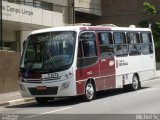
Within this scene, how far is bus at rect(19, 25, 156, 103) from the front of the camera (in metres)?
17.4

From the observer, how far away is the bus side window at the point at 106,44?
19.6 metres

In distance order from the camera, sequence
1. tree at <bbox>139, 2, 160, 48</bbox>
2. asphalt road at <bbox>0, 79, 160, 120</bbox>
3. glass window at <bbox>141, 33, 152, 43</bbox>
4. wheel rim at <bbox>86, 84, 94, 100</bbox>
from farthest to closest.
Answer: tree at <bbox>139, 2, 160, 48</bbox>
glass window at <bbox>141, 33, 152, 43</bbox>
wheel rim at <bbox>86, 84, 94, 100</bbox>
asphalt road at <bbox>0, 79, 160, 120</bbox>

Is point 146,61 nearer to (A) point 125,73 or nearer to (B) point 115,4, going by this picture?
(A) point 125,73

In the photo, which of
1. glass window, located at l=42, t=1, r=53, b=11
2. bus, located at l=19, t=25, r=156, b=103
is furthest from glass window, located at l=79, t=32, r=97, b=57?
glass window, located at l=42, t=1, r=53, b=11

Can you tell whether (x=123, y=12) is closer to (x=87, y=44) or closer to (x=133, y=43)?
(x=133, y=43)

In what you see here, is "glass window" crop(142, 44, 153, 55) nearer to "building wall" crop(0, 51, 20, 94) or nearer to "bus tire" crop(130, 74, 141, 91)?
"bus tire" crop(130, 74, 141, 91)

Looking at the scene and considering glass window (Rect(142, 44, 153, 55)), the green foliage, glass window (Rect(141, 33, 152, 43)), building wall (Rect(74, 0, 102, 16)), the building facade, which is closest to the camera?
glass window (Rect(142, 44, 153, 55))

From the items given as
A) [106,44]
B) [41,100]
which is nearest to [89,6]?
[106,44]

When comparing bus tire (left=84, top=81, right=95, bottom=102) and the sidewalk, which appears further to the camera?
the sidewalk

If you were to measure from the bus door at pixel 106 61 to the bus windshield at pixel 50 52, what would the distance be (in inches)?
82.7

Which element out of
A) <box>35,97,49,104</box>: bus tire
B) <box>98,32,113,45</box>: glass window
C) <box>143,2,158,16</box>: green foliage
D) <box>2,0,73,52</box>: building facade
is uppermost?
<box>143,2,158,16</box>: green foliage

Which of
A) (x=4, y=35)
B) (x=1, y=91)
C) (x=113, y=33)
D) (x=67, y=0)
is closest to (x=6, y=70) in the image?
(x=1, y=91)

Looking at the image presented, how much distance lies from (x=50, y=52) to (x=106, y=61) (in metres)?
3.01

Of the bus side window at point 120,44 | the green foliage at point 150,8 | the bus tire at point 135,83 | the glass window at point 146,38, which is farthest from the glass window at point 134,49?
the green foliage at point 150,8
